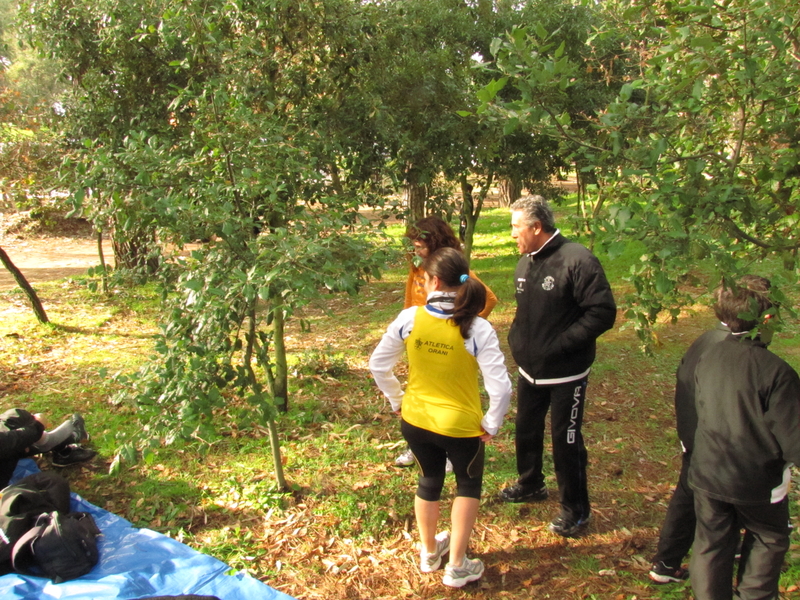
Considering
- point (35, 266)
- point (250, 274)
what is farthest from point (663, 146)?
point (35, 266)

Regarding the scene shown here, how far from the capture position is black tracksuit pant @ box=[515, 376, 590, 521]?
3.66 m

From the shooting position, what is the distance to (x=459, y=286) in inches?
120

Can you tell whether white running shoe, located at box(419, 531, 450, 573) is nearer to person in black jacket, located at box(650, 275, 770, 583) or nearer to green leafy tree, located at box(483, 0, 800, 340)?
person in black jacket, located at box(650, 275, 770, 583)

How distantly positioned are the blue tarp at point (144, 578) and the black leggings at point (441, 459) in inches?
37.2

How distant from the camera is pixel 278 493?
4328 mm

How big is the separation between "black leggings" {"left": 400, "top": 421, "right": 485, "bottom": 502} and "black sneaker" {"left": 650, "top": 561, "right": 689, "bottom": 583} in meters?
1.05

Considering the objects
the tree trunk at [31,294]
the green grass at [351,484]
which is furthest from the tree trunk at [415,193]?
the tree trunk at [31,294]

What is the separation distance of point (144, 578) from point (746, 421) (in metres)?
3.01

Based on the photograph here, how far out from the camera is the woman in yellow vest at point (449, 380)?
9.96 ft

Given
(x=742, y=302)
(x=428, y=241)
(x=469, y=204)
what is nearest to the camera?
(x=742, y=302)

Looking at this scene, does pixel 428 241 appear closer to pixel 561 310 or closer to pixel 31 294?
pixel 561 310

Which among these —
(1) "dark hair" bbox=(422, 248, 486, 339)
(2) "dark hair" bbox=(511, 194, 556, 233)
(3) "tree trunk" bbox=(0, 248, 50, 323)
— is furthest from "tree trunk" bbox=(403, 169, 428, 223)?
(3) "tree trunk" bbox=(0, 248, 50, 323)

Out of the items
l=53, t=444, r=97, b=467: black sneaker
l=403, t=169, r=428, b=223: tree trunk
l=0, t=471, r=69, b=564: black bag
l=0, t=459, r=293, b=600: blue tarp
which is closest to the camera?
l=0, t=459, r=293, b=600: blue tarp

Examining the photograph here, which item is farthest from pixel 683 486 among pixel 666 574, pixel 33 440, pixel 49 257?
pixel 49 257
